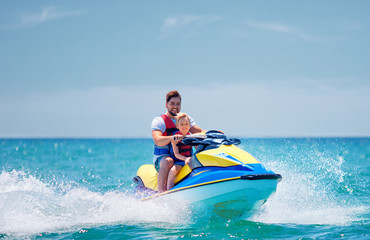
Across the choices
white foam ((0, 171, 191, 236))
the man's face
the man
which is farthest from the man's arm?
white foam ((0, 171, 191, 236))

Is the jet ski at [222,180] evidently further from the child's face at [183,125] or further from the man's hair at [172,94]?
the man's hair at [172,94]

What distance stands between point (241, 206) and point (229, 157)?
66 centimetres

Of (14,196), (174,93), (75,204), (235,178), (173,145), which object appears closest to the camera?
(235,178)

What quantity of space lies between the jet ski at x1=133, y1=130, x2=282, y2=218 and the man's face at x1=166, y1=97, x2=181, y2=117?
752mm

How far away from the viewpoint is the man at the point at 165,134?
5.68 m

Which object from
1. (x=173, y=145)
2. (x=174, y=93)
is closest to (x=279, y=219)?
(x=173, y=145)

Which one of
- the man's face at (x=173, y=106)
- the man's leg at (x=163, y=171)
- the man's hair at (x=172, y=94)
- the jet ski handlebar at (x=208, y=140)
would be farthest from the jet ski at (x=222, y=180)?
the man's hair at (x=172, y=94)

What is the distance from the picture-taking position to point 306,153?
903 cm

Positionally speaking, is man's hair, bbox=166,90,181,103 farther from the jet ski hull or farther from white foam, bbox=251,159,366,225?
white foam, bbox=251,159,366,225

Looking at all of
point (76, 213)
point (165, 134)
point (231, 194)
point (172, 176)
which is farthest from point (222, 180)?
point (76, 213)

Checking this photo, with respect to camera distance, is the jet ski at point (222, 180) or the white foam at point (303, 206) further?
the white foam at point (303, 206)

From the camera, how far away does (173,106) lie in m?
5.96

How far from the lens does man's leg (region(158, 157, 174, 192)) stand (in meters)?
5.69

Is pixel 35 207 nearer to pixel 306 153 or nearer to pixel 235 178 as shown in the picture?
pixel 235 178
